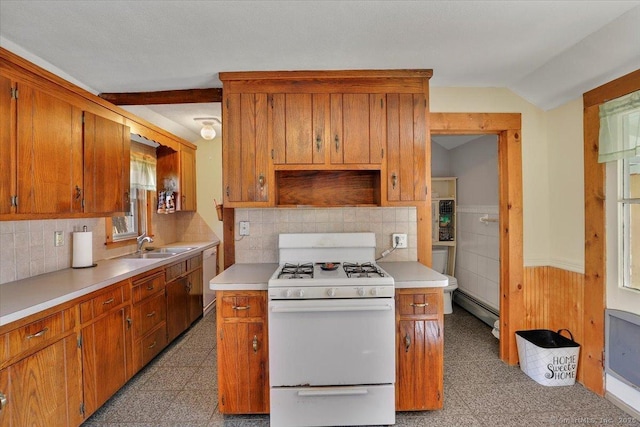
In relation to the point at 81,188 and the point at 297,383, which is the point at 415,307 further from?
the point at 81,188

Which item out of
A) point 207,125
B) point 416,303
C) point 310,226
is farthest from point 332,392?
point 207,125

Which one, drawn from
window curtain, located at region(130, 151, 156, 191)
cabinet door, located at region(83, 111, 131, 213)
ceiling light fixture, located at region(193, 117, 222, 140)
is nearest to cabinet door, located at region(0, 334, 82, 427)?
cabinet door, located at region(83, 111, 131, 213)

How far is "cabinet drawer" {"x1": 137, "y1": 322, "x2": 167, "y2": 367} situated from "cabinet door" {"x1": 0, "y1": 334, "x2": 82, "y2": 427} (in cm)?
69

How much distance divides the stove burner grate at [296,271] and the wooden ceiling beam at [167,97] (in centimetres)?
153

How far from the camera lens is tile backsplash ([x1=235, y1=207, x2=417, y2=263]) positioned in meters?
2.73

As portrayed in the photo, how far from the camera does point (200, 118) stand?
3.77 m

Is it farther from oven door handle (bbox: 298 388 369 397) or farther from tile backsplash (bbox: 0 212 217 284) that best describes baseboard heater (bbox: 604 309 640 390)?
tile backsplash (bbox: 0 212 217 284)

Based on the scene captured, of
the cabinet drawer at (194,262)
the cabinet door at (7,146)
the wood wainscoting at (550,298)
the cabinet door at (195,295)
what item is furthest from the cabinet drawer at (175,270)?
the wood wainscoting at (550,298)

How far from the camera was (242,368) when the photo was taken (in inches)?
82.7

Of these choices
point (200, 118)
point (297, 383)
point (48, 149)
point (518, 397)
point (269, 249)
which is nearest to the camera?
point (297, 383)

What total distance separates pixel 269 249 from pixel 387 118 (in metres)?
1.39

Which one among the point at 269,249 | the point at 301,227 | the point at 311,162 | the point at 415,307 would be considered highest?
the point at 311,162

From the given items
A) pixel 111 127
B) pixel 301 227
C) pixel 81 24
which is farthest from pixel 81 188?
pixel 301 227

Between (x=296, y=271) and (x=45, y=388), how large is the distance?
1.48m
